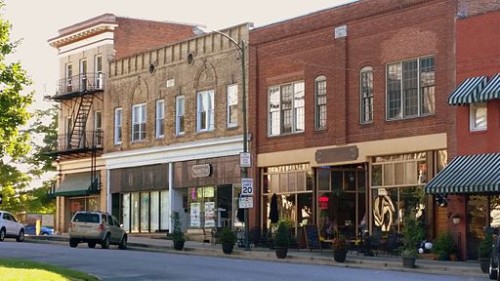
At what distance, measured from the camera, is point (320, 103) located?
38.2m

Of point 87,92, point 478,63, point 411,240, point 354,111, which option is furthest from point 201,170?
point 478,63

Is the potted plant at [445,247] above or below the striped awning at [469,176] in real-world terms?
below

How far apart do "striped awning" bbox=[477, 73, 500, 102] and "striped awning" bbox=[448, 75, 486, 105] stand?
22 cm

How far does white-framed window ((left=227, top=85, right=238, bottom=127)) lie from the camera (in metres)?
42.8

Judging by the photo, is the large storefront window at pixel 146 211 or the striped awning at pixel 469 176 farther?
the large storefront window at pixel 146 211

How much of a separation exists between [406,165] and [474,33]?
18.3 feet

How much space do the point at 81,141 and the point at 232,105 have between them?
1444cm

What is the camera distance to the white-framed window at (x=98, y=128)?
5306cm

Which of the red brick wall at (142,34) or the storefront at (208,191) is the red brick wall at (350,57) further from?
the red brick wall at (142,34)

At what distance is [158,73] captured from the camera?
4834 cm

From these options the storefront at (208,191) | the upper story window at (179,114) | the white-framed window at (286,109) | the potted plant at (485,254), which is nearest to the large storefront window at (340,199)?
the white-framed window at (286,109)

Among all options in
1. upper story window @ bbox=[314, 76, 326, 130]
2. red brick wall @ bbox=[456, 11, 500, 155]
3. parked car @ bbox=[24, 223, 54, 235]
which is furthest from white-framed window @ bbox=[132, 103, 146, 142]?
red brick wall @ bbox=[456, 11, 500, 155]

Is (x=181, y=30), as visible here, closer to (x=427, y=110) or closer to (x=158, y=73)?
(x=158, y=73)

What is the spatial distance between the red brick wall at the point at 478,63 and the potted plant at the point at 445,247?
2881mm
